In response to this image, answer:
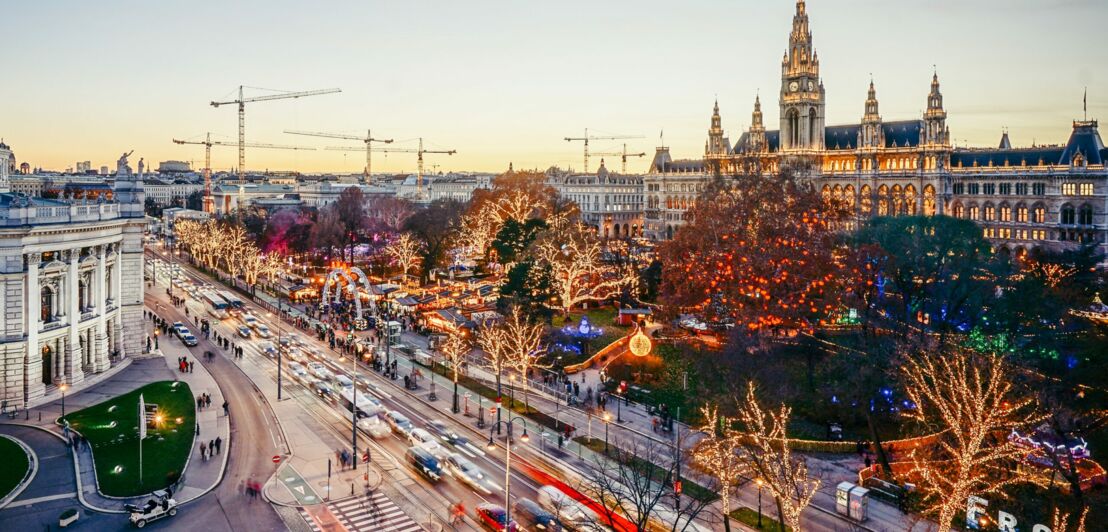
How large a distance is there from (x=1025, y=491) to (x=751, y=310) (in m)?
20.3

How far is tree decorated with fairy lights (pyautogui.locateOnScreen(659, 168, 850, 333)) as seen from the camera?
52000 mm

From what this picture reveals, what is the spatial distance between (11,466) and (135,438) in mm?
5610

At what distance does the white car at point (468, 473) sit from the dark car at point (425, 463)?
1.97ft

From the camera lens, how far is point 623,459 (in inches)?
1533

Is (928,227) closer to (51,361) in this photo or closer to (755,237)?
(755,237)

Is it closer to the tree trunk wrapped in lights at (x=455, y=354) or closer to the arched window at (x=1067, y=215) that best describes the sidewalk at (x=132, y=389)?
the tree trunk wrapped in lights at (x=455, y=354)

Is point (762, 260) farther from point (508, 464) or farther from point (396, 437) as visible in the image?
point (508, 464)

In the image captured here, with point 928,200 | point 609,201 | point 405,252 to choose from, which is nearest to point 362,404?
point 405,252

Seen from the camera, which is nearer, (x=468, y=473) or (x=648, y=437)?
(x=468, y=473)

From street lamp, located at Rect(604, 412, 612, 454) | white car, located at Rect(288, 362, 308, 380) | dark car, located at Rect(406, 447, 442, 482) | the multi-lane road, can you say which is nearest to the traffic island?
the multi-lane road

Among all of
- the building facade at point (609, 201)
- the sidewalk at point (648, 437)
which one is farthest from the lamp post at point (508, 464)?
the building facade at point (609, 201)

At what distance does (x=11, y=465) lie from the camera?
121 ft

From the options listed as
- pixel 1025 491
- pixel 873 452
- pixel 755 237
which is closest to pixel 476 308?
pixel 755 237

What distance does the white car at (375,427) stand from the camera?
43388 mm
